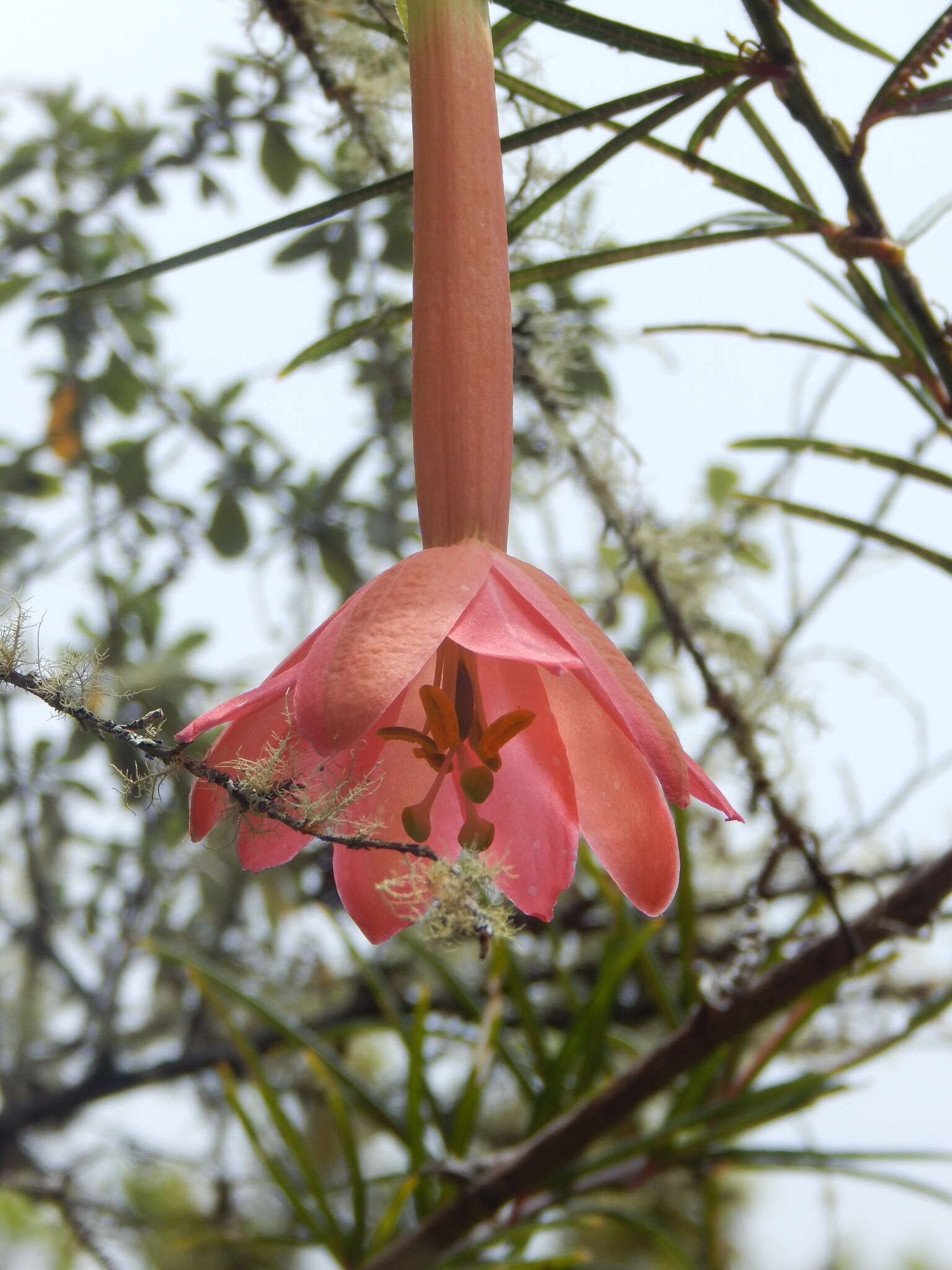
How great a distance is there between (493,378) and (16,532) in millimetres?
601

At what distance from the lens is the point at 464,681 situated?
0.34m

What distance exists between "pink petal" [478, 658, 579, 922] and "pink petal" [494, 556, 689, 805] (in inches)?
1.4

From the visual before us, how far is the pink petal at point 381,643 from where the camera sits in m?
0.25

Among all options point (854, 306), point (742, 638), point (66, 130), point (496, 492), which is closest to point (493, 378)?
point (496, 492)

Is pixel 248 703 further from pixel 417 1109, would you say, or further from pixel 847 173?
pixel 417 1109

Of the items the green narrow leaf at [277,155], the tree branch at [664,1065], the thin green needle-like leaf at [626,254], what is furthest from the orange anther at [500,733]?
the green narrow leaf at [277,155]

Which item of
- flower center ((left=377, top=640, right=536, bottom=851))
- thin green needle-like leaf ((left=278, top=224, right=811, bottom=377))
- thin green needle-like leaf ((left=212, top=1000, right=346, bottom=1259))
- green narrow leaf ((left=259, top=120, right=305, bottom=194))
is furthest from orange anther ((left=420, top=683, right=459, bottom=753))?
green narrow leaf ((left=259, top=120, right=305, bottom=194))

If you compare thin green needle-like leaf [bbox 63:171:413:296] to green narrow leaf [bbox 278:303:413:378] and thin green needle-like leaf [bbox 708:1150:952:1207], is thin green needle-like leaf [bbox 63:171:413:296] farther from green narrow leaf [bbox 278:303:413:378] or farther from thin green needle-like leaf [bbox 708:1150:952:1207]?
thin green needle-like leaf [bbox 708:1150:952:1207]

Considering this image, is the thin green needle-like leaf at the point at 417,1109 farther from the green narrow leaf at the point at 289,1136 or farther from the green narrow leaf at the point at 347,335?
the green narrow leaf at the point at 347,335

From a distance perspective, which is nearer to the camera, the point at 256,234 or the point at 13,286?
the point at 256,234

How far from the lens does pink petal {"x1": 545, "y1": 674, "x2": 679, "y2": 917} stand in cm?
31

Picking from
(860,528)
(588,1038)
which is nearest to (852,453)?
(860,528)

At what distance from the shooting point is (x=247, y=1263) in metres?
0.93

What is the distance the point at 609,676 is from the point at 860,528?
23cm
